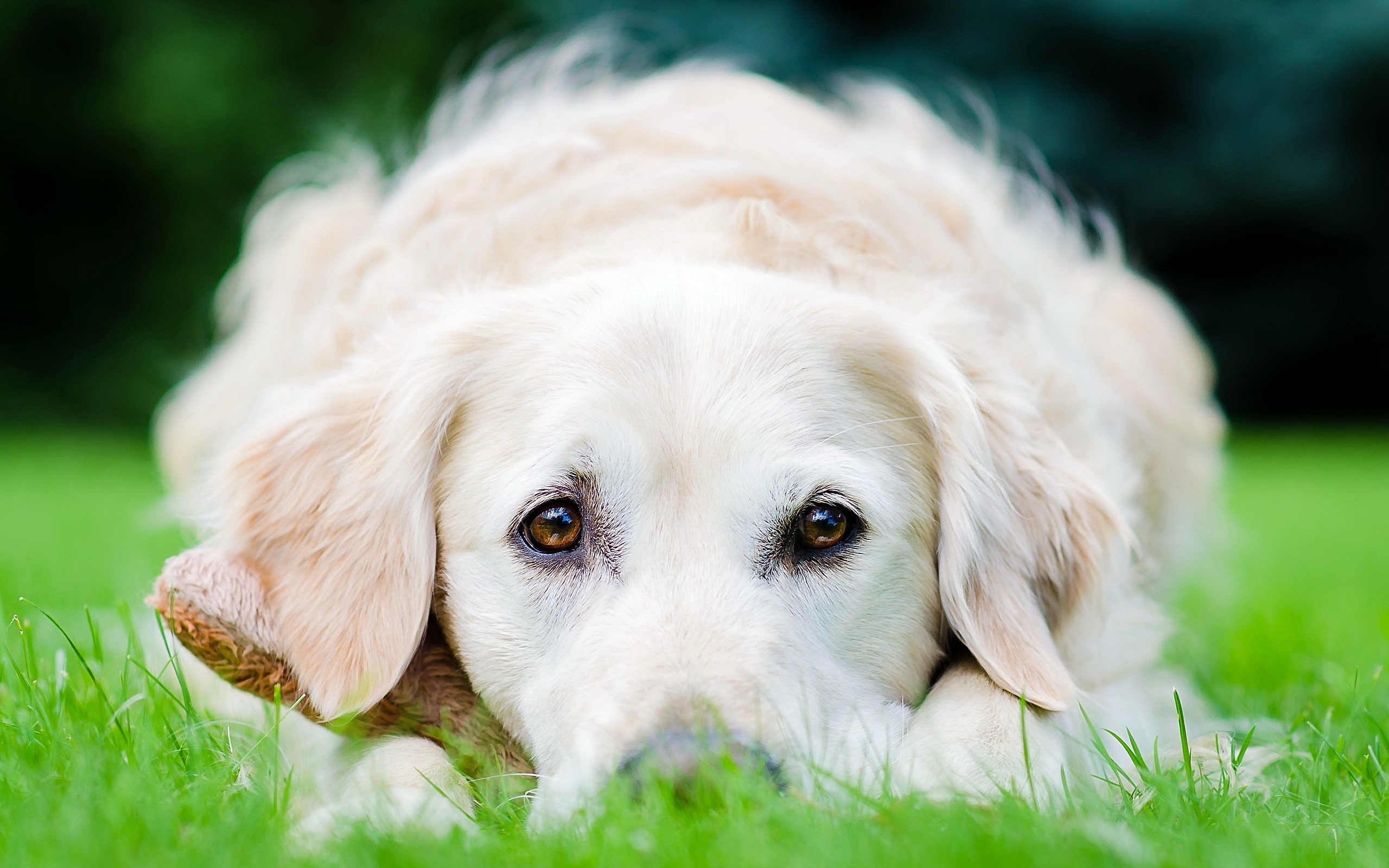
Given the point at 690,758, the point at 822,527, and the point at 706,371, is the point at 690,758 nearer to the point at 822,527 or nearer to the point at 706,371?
the point at 822,527

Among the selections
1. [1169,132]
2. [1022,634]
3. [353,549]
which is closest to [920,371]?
[1022,634]

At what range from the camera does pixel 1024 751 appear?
82.0 inches

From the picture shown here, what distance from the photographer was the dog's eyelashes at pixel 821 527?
2436 millimetres

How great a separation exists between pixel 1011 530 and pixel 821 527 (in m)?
0.46

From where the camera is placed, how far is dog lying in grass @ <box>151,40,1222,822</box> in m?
2.24

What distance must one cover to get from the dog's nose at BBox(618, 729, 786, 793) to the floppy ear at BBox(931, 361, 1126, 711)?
0.68 meters

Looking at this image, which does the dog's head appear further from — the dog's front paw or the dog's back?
the dog's back

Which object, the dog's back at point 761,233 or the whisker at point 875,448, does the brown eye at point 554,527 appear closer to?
the whisker at point 875,448

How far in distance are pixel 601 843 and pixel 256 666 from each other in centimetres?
106

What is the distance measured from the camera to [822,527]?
2.46 m

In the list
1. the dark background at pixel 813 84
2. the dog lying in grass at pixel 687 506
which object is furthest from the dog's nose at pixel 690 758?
the dark background at pixel 813 84

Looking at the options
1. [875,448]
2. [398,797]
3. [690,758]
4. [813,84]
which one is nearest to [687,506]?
[875,448]

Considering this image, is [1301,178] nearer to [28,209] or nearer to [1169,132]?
[1169,132]

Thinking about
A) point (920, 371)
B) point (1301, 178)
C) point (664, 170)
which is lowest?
point (1301, 178)
